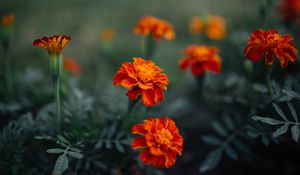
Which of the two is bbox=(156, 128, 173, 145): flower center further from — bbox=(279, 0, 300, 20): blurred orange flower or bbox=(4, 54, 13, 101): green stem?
bbox=(279, 0, 300, 20): blurred orange flower

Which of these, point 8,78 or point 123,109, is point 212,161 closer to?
point 123,109

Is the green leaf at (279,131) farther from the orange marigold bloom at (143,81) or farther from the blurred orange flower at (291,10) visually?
the blurred orange flower at (291,10)

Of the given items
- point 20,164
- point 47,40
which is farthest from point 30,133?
point 47,40

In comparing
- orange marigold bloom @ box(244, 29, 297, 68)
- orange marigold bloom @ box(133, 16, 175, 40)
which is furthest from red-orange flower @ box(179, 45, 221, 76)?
orange marigold bloom @ box(244, 29, 297, 68)

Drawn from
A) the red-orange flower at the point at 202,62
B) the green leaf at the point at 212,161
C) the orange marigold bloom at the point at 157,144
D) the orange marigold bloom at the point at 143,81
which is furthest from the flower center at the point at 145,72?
the green leaf at the point at 212,161

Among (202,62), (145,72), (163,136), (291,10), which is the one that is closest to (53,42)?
(145,72)

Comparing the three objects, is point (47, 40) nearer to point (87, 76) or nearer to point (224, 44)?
point (87, 76)

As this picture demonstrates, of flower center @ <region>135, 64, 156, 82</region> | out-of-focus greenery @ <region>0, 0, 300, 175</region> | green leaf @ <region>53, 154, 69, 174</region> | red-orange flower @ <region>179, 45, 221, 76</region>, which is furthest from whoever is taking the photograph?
red-orange flower @ <region>179, 45, 221, 76</region>
